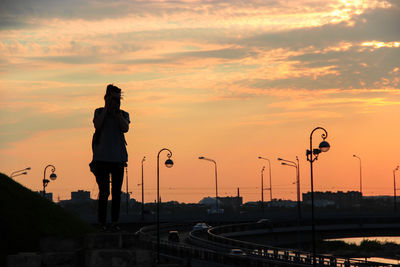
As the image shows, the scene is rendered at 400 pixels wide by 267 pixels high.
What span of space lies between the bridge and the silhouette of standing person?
39047 mm

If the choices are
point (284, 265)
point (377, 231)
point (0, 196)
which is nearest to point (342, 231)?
point (377, 231)

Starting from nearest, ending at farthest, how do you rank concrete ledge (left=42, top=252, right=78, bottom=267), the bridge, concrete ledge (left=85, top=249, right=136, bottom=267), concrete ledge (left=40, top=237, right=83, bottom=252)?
concrete ledge (left=85, top=249, right=136, bottom=267), concrete ledge (left=42, top=252, right=78, bottom=267), concrete ledge (left=40, top=237, right=83, bottom=252), the bridge

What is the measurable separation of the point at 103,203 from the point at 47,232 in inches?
301

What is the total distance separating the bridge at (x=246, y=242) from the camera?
63406 mm

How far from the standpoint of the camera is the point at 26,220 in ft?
80.3

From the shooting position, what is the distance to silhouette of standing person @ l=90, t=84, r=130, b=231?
17531mm

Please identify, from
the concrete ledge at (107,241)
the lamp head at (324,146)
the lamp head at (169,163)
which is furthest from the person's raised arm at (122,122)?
the lamp head at (169,163)

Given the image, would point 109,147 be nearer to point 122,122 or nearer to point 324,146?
point 122,122

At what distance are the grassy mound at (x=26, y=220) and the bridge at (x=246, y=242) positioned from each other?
31.0 metres

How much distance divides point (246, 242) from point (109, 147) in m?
70.1

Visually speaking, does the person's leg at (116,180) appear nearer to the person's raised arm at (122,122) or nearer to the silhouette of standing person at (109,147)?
the silhouette of standing person at (109,147)

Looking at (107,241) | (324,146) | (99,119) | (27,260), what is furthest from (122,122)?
(324,146)

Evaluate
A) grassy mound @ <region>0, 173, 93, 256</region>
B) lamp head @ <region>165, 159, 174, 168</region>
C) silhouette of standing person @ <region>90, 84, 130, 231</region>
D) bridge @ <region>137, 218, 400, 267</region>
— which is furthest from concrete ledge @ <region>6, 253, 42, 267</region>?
lamp head @ <region>165, 159, 174, 168</region>

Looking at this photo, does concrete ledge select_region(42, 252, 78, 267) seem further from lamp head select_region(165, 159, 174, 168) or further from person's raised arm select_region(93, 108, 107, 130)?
lamp head select_region(165, 159, 174, 168)
